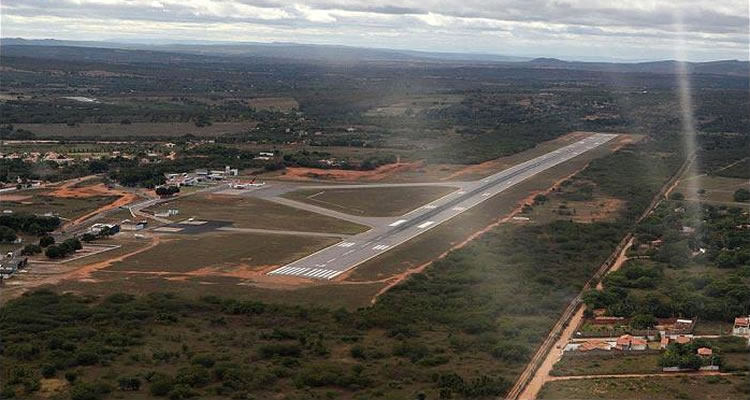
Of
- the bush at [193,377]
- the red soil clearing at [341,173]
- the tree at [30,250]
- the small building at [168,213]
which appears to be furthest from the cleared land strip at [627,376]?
the red soil clearing at [341,173]

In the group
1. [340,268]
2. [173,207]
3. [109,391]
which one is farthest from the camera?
[173,207]

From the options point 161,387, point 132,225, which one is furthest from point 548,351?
point 132,225

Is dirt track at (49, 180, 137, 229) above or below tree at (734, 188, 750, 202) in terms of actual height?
below

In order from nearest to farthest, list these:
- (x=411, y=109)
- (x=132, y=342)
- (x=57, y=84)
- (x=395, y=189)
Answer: (x=132, y=342), (x=395, y=189), (x=411, y=109), (x=57, y=84)

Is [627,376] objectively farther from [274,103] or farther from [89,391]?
[274,103]

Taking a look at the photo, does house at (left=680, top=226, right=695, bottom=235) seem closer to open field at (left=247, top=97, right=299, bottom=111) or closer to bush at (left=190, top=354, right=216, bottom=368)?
bush at (left=190, top=354, right=216, bottom=368)

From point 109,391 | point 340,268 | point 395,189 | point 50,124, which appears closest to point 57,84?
point 50,124

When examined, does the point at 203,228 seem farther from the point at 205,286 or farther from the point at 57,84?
the point at 57,84

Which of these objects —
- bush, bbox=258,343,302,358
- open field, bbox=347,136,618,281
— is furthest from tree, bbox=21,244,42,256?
bush, bbox=258,343,302,358
